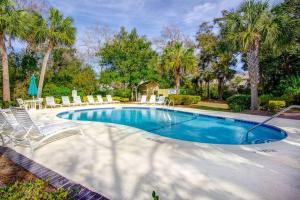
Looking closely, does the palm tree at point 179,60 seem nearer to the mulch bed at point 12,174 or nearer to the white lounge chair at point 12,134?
the white lounge chair at point 12,134

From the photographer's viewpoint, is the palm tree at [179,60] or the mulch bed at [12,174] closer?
the mulch bed at [12,174]

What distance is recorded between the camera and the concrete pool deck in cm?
334

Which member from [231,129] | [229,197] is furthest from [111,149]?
[231,129]

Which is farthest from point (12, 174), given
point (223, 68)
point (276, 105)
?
point (223, 68)

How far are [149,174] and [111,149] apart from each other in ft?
5.89

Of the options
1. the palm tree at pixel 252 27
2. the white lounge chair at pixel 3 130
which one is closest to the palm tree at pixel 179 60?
the palm tree at pixel 252 27

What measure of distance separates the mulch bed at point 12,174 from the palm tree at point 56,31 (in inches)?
619

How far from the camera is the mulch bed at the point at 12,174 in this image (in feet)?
11.9

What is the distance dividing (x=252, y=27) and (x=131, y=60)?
12263mm

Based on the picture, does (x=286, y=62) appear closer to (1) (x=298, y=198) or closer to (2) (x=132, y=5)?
(2) (x=132, y=5)

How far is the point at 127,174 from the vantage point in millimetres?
3924

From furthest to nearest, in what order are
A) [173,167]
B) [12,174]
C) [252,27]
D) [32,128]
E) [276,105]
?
[252,27]
[276,105]
[32,128]
[173,167]
[12,174]

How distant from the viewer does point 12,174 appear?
12.8ft

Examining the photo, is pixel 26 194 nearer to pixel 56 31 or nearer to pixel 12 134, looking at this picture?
pixel 12 134
